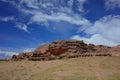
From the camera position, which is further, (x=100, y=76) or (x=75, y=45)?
(x=75, y=45)

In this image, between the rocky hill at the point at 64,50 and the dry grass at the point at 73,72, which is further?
the rocky hill at the point at 64,50

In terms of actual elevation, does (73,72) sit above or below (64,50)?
below

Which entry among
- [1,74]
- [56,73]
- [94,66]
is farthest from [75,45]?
[1,74]

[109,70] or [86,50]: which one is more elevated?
[86,50]

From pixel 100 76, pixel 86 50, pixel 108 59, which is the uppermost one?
pixel 86 50

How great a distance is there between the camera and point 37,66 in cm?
2962

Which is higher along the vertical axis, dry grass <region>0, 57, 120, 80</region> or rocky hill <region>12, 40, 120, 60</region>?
rocky hill <region>12, 40, 120, 60</region>

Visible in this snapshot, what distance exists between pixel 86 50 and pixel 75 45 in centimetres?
335

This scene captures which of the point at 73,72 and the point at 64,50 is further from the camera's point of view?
the point at 64,50

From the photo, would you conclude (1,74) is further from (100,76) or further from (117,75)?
(117,75)

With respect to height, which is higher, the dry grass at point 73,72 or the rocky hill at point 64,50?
the rocky hill at point 64,50

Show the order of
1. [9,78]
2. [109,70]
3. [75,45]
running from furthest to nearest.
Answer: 1. [75,45]
2. [109,70]
3. [9,78]

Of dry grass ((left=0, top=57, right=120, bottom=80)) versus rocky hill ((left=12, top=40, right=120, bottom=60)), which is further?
rocky hill ((left=12, top=40, right=120, bottom=60))

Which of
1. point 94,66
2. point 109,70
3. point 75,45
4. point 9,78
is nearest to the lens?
point 9,78
